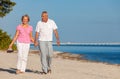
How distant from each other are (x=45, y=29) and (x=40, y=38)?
0.37 m

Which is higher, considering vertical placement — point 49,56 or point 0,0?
point 0,0

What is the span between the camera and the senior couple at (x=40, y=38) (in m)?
17.3

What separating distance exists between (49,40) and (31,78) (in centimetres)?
188

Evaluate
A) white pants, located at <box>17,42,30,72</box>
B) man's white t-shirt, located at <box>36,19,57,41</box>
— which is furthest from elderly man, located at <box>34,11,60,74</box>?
white pants, located at <box>17,42,30,72</box>

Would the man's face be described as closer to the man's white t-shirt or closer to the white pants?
the man's white t-shirt

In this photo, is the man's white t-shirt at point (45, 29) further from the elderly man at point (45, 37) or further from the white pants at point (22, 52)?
the white pants at point (22, 52)

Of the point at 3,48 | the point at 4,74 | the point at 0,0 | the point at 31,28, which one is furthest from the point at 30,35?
the point at 0,0

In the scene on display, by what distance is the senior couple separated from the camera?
17266 mm

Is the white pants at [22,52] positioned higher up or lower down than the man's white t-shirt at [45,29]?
lower down

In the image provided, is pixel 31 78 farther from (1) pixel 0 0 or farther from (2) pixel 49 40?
(1) pixel 0 0

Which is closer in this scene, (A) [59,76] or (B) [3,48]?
(A) [59,76]

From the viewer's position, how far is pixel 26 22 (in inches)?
686

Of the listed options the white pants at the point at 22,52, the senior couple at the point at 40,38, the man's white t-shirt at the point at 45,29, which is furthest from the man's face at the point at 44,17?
the white pants at the point at 22,52

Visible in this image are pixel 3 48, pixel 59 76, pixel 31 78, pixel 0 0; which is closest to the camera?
pixel 31 78
